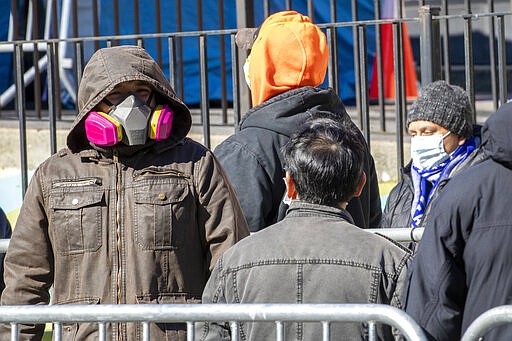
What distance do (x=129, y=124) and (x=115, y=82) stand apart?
0.16 meters

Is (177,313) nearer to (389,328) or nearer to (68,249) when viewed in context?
(389,328)

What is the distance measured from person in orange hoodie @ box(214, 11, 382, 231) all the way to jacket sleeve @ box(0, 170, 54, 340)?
29.6 inches

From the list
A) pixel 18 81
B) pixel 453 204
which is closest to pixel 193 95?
pixel 18 81

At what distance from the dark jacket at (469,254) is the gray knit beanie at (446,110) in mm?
1687

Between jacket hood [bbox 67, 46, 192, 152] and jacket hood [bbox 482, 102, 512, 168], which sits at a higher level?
jacket hood [bbox 67, 46, 192, 152]

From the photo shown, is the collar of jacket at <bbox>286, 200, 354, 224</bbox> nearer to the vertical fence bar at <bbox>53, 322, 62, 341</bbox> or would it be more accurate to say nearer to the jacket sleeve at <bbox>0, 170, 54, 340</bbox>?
the vertical fence bar at <bbox>53, 322, 62, 341</bbox>

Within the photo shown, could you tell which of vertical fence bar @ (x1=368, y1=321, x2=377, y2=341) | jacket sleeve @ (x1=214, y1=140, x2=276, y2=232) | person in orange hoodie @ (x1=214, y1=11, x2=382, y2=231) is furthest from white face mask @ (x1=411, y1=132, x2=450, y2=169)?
vertical fence bar @ (x1=368, y1=321, x2=377, y2=341)

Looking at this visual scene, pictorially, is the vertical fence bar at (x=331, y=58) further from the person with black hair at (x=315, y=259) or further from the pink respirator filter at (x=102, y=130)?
the person with black hair at (x=315, y=259)

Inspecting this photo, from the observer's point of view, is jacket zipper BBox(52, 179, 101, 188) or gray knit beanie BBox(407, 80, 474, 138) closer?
jacket zipper BBox(52, 179, 101, 188)

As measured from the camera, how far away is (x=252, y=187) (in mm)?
4055

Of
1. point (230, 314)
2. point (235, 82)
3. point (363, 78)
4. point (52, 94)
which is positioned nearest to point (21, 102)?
point (52, 94)

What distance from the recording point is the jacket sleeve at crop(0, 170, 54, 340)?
3590mm

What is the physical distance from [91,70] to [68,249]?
0.60 metres

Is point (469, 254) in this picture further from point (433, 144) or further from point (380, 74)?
point (380, 74)
